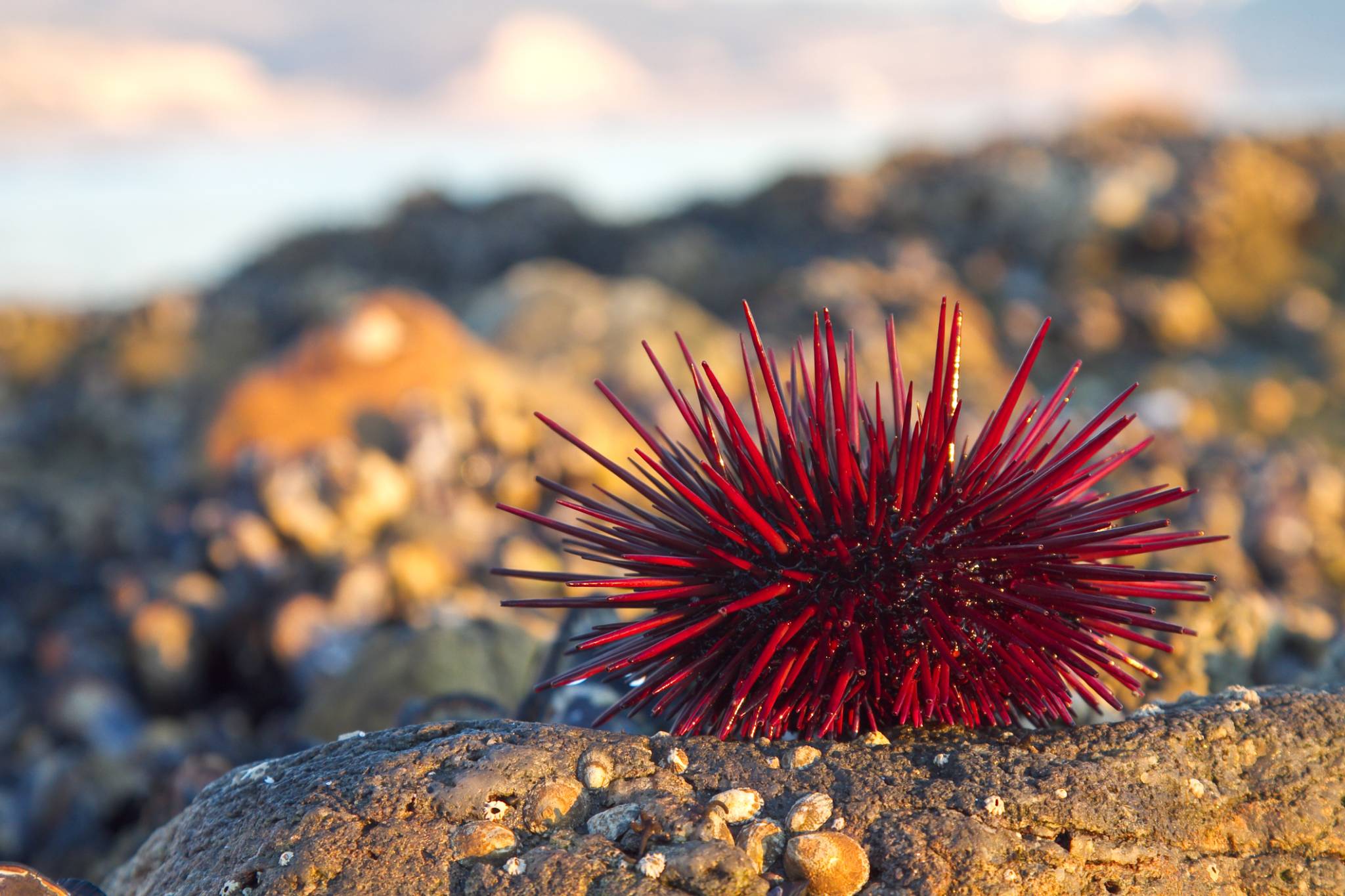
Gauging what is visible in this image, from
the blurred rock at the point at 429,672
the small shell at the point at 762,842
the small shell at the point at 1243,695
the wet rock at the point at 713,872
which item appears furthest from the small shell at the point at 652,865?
the blurred rock at the point at 429,672

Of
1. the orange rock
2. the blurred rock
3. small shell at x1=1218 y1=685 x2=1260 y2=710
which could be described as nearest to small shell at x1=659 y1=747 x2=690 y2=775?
small shell at x1=1218 y1=685 x2=1260 y2=710

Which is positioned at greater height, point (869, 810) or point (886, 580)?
point (886, 580)

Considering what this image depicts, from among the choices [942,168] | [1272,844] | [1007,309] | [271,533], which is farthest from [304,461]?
[942,168]

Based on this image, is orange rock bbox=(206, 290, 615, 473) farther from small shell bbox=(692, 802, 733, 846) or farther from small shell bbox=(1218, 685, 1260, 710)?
small shell bbox=(692, 802, 733, 846)

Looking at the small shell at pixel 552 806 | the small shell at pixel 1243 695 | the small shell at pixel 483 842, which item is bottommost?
the small shell at pixel 483 842

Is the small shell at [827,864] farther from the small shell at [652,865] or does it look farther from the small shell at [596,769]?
the small shell at [596,769]

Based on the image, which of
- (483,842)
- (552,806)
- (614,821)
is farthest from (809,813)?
(483,842)

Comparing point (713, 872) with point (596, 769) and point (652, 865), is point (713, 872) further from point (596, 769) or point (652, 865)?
point (596, 769)

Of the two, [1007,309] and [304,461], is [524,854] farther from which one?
[1007,309]
